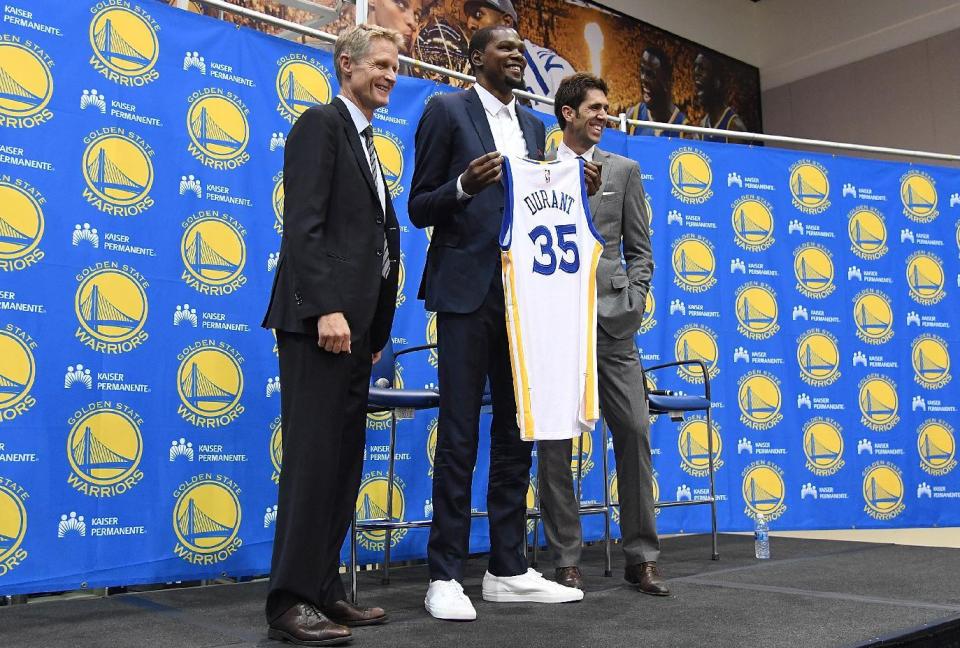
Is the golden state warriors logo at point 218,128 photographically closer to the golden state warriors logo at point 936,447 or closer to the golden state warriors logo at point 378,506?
the golden state warriors logo at point 378,506

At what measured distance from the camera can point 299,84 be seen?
3912mm

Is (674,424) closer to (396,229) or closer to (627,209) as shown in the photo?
(627,209)

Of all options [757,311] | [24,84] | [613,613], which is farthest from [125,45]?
[757,311]

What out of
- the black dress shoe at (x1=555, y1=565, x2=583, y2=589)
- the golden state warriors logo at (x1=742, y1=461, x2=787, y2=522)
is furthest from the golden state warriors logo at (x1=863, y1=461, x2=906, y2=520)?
the black dress shoe at (x1=555, y1=565, x2=583, y2=589)

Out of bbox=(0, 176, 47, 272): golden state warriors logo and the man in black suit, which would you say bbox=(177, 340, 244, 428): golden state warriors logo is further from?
the man in black suit

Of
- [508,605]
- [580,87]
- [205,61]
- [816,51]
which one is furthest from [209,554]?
[816,51]

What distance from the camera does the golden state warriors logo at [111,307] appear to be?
3.20 meters

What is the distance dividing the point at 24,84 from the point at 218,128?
0.75 m

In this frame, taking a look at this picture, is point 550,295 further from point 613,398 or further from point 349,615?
point 349,615

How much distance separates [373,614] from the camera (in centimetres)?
252

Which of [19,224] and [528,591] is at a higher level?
[19,224]

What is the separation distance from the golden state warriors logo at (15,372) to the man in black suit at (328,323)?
1196 millimetres

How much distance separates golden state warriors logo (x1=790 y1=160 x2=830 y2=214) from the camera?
5453 mm

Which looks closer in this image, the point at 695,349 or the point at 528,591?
the point at 528,591
